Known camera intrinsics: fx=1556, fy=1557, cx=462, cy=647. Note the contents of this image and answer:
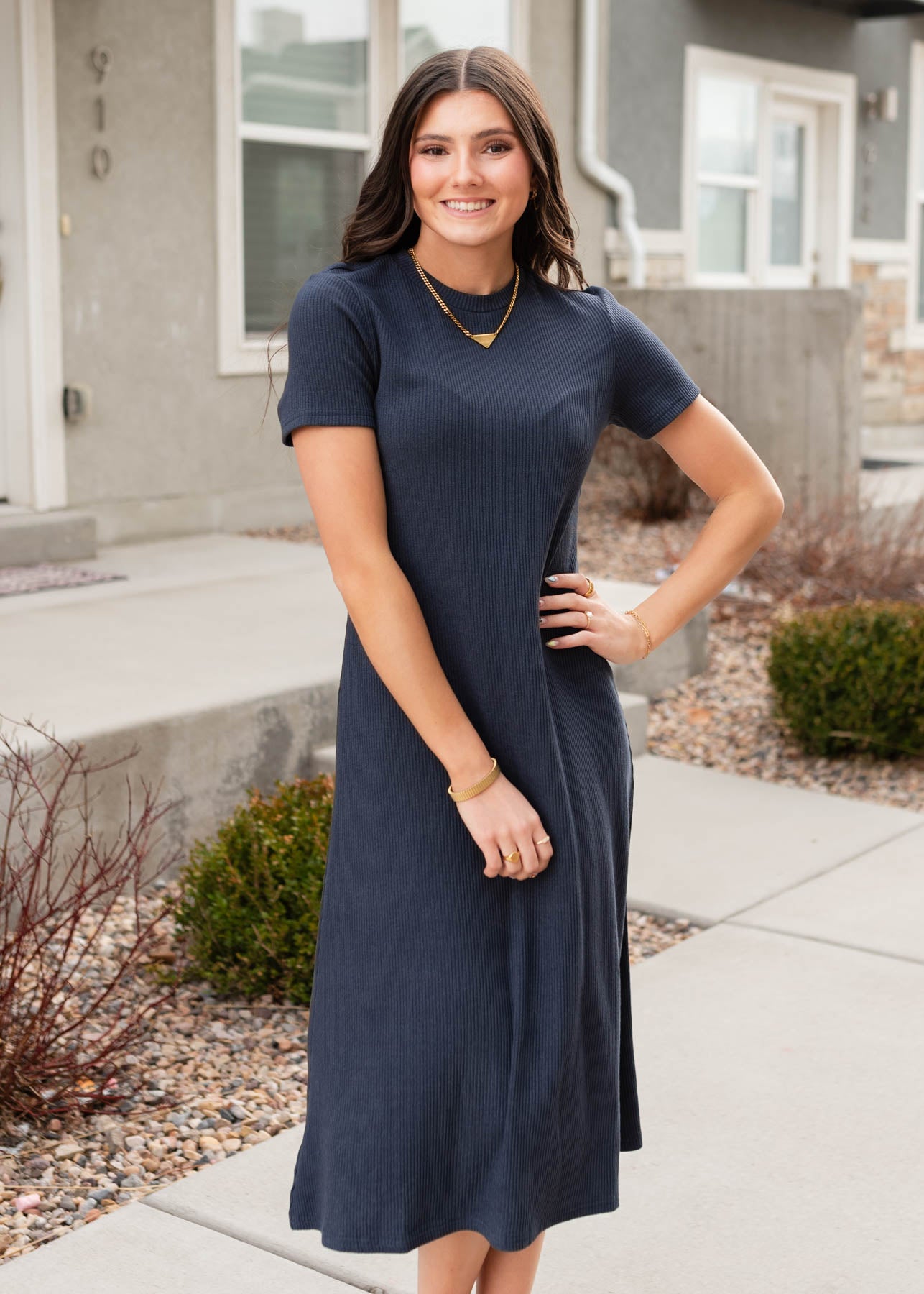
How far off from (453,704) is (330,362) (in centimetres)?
39

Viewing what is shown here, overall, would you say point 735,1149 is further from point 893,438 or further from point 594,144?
point 893,438

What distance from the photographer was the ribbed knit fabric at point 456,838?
171cm

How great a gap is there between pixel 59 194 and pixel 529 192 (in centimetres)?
512

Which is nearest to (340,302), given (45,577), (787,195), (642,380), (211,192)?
(642,380)

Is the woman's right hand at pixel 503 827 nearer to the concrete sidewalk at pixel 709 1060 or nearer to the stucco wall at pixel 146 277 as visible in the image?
the concrete sidewalk at pixel 709 1060

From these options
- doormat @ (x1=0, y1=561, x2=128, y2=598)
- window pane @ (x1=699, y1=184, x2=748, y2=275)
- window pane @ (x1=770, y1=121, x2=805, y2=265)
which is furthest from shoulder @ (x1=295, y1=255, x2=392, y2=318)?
window pane @ (x1=770, y1=121, x2=805, y2=265)

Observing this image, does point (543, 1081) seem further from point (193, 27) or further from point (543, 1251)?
A: point (193, 27)

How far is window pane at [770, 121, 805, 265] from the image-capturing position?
11336 mm

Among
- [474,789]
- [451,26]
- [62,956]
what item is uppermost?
[451,26]

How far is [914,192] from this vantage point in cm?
1234

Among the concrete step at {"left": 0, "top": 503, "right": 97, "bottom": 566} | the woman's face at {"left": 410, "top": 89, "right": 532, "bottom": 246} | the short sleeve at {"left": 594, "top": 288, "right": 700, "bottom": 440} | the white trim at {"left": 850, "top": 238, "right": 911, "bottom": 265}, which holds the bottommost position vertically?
the concrete step at {"left": 0, "top": 503, "right": 97, "bottom": 566}

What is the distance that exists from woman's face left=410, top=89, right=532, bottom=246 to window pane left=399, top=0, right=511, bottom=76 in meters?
6.45

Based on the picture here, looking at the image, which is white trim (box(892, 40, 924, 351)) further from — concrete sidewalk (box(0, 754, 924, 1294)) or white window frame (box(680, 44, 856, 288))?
concrete sidewalk (box(0, 754, 924, 1294))

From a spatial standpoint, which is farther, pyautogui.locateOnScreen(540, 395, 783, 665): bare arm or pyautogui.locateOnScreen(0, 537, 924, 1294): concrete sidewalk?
pyautogui.locateOnScreen(0, 537, 924, 1294): concrete sidewalk
